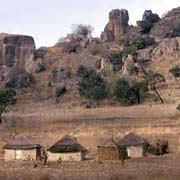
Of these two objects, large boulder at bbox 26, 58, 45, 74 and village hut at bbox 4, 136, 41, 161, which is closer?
village hut at bbox 4, 136, 41, 161

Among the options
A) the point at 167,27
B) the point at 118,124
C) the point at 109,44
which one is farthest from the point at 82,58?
the point at 118,124

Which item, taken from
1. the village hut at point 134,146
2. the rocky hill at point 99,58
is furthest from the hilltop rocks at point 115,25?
the village hut at point 134,146

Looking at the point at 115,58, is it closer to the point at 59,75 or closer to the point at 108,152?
the point at 59,75

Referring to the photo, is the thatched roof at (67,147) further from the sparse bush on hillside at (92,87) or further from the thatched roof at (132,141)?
the sparse bush on hillside at (92,87)

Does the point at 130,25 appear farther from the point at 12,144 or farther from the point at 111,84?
the point at 12,144

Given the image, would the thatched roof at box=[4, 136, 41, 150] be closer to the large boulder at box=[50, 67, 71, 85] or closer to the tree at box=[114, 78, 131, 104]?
the tree at box=[114, 78, 131, 104]

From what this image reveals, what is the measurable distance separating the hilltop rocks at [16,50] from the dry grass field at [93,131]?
2109 cm

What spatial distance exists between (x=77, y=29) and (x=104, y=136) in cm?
5218

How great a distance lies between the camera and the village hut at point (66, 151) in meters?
37.1

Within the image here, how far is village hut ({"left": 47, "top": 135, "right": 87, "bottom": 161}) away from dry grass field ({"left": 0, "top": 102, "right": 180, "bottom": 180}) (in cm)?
101

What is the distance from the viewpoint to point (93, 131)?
44.1 m

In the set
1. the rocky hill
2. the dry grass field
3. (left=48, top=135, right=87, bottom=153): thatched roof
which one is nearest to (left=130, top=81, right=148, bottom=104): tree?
the rocky hill

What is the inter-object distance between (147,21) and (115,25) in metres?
5.21

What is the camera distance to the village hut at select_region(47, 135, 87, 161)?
37.1 metres
